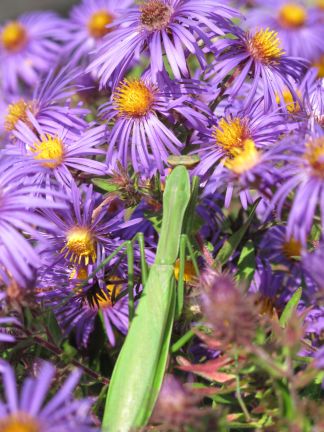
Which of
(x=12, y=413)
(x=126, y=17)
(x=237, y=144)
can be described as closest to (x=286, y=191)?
(x=237, y=144)

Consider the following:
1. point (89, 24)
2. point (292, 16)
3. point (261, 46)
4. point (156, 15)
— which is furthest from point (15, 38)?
point (261, 46)

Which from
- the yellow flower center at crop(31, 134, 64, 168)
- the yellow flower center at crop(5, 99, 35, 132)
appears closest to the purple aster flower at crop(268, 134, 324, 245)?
the yellow flower center at crop(31, 134, 64, 168)

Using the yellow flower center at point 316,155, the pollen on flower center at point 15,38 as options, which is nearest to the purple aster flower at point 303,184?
the yellow flower center at point 316,155

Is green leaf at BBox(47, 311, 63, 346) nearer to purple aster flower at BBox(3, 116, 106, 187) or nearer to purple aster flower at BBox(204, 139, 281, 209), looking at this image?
purple aster flower at BBox(3, 116, 106, 187)

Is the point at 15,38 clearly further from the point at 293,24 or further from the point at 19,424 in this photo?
the point at 19,424

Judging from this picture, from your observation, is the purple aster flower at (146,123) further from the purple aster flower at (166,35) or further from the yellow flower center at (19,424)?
the yellow flower center at (19,424)

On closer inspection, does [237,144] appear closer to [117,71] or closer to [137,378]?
[117,71]
